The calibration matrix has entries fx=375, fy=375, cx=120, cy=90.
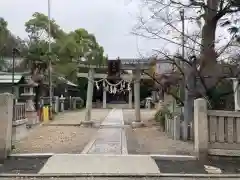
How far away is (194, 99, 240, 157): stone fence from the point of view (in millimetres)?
9969

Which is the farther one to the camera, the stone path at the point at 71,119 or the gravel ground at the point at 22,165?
the stone path at the point at 71,119

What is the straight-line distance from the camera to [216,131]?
1011cm

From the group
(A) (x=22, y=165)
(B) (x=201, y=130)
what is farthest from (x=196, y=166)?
(A) (x=22, y=165)

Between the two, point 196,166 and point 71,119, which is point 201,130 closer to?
point 196,166

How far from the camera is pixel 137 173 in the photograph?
8391 millimetres

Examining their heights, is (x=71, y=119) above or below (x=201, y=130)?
below

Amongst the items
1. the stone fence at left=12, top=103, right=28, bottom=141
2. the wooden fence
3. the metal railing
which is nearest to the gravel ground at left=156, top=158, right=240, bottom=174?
the wooden fence

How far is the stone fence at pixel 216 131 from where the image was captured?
9969 mm

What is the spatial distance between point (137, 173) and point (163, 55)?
7826mm

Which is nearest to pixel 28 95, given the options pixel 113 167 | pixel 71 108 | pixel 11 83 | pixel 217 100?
pixel 11 83

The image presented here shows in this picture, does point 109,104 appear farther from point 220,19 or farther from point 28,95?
point 220,19

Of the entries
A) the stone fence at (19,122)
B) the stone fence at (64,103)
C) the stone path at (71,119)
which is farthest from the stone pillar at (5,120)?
the stone fence at (64,103)

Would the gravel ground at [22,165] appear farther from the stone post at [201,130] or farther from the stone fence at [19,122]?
the stone post at [201,130]

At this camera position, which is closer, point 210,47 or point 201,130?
point 201,130
